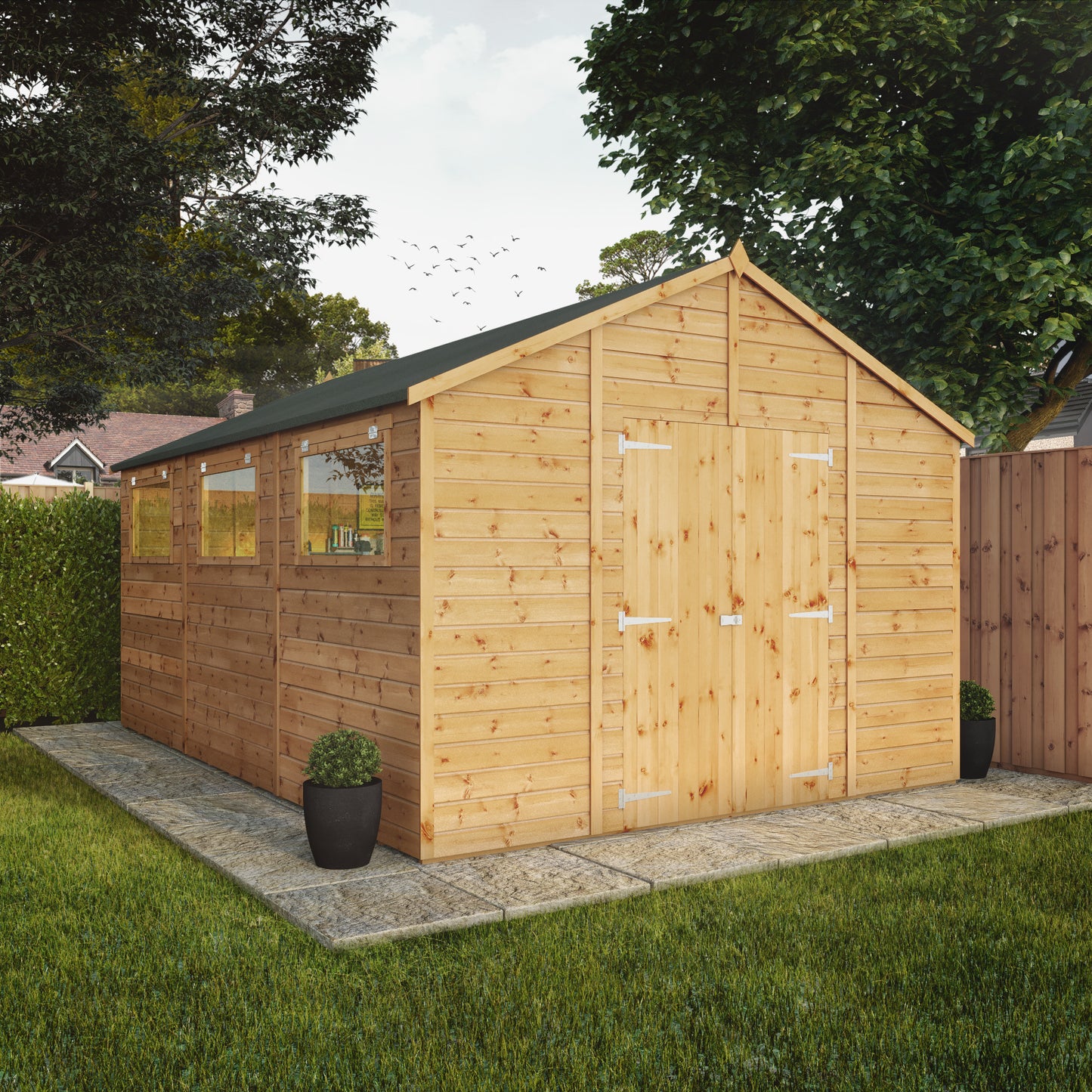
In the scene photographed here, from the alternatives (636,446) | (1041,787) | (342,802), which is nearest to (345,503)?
(636,446)

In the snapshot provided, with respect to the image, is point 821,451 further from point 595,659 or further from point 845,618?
point 595,659

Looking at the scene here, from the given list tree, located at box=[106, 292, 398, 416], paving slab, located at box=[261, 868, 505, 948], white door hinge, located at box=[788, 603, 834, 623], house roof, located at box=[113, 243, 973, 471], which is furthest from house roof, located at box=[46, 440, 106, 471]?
paving slab, located at box=[261, 868, 505, 948]

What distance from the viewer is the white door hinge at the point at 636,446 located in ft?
21.6

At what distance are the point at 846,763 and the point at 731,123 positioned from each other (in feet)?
26.6

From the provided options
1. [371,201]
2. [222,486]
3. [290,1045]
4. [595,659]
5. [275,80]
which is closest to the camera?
[290,1045]

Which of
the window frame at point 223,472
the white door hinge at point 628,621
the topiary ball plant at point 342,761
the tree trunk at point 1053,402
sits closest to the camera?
the topiary ball plant at point 342,761

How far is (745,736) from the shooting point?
23.1ft

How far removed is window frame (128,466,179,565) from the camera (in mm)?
9828

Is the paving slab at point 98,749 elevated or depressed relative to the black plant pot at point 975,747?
depressed

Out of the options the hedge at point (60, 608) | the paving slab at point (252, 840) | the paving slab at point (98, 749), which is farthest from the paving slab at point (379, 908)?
the hedge at point (60, 608)

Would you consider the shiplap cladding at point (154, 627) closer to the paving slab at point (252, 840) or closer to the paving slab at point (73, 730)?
the paving slab at point (73, 730)

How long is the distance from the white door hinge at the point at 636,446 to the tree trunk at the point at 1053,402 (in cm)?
708

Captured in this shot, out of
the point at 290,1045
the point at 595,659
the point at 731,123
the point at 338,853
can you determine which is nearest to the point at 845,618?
the point at 595,659

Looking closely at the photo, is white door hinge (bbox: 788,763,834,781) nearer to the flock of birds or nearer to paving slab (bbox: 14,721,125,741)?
paving slab (bbox: 14,721,125,741)
